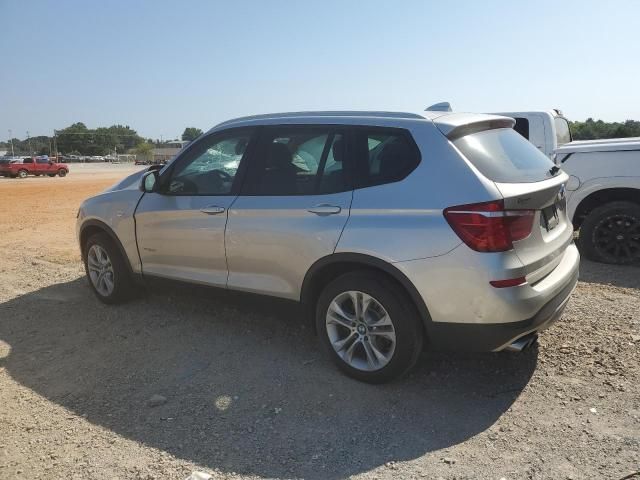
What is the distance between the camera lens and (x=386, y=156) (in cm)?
336

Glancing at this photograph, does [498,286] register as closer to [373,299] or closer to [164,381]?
[373,299]

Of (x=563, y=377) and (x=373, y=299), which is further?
(x=563, y=377)

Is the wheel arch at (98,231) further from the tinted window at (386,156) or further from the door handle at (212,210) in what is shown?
the tinted window at (386,156)

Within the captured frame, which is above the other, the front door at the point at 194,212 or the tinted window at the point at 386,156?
the tinted window at the point at 386,156

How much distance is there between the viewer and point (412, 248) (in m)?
3.09

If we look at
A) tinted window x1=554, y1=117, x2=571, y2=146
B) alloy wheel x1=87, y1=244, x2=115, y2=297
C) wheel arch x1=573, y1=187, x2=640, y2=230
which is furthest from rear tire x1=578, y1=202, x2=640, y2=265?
alloy wheel x1=87, y1=244, x2=115, y2=297

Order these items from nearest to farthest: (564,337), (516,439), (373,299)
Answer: (516,439) → (373,299) → (564,337)

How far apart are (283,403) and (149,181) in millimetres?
2411

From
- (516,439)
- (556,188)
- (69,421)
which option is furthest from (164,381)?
(556,188)

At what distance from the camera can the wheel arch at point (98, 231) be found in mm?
4965

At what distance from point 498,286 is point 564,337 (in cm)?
165

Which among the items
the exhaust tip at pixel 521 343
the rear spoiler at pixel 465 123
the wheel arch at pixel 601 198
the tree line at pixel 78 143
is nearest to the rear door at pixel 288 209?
the rear spoiler at pixel 465 123

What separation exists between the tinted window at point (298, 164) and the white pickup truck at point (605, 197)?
4.30 meters

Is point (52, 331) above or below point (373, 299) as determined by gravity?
below
